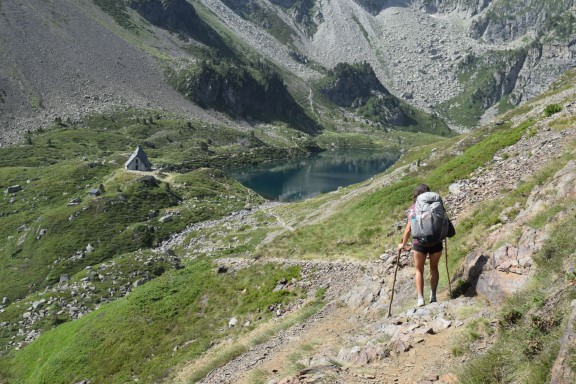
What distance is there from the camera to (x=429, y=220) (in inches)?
496

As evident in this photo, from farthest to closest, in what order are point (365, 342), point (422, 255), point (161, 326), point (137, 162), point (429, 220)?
point (137, 162), point (161, 326), point (422, 255), point (365, 342), point (429, 220)

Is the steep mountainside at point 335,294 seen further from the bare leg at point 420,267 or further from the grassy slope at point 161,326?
the bare leg at point 420,267

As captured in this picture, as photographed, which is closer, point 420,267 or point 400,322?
point 400,322

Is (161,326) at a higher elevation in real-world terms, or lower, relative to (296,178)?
higher

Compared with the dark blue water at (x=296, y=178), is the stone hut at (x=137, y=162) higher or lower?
higher

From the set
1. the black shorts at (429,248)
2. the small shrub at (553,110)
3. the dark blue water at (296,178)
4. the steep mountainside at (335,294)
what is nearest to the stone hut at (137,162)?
the steep mountainside at (335,294)

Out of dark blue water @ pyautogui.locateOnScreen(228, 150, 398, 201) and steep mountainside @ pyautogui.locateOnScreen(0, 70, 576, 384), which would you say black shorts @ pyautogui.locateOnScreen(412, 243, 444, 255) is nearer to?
steep mountainside @ pyautogui.locateOnScreen(0, 70, 576, 384)

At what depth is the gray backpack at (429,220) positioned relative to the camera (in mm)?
12586

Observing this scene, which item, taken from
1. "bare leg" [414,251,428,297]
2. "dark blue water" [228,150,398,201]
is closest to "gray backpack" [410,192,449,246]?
"bare leg" [414,251,428,297]

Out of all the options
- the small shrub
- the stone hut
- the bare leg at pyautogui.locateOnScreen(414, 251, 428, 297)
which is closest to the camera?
the bare leg at pyautogui.locateOnScreen(414, 251, 428, 297)

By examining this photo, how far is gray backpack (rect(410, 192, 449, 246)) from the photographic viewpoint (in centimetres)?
1259

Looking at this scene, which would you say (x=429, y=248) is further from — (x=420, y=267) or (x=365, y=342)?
(x=365, y=342)

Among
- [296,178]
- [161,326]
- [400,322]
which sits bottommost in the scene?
[296,178]

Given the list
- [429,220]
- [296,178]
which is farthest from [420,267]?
[296,178]
